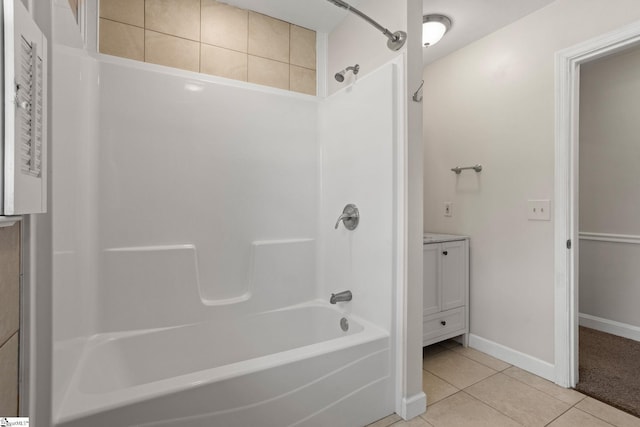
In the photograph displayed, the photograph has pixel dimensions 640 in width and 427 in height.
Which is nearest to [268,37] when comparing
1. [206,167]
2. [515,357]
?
[206,167]

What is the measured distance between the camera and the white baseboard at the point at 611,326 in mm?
2523

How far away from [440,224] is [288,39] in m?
1.91

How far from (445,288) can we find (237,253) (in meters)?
1.51

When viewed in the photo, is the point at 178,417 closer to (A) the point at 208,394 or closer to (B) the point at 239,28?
(A) the point at 208,394

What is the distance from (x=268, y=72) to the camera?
209 cm

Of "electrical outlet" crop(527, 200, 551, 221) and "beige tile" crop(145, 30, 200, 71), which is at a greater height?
"beige tile" crop(145, 30, 200, 71)

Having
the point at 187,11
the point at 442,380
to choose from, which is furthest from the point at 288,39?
the point at 442,380

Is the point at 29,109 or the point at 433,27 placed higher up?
the point at 433,27

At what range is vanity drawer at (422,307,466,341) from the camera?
2191 mm

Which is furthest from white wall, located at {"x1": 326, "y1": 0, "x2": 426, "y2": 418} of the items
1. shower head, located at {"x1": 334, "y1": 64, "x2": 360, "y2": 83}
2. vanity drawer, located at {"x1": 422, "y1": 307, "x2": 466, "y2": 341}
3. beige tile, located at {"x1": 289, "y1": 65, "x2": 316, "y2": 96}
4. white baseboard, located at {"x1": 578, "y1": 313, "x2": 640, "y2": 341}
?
white baseboard, located at {"x1": 578, "y1": 313, "x2": 640, "y2": 341}

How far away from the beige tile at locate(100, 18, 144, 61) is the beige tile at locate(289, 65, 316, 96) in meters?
0.92

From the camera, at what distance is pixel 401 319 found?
5.23ft

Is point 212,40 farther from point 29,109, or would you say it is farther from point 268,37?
point 29,109

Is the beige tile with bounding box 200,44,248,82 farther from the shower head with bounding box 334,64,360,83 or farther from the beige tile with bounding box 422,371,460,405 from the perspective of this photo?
the beige tile with bounding box 422,371,460,405
